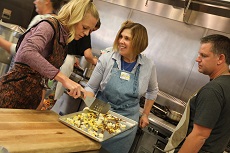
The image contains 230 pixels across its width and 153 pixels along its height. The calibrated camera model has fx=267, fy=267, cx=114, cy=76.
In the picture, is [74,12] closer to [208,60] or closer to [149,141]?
[208,60]

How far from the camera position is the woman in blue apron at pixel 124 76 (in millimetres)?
1939

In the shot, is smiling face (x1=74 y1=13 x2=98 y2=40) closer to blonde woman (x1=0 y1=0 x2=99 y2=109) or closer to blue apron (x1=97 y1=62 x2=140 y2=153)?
blonde woman (x1=0 y1=0 x2=99 y2=109)

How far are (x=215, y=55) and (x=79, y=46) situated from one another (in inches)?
61.3

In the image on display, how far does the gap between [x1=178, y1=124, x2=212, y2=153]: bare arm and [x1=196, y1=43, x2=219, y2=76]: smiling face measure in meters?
0.37

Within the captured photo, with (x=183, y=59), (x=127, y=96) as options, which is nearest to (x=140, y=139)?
(x=127, y=96)

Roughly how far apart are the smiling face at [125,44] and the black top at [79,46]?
88cm

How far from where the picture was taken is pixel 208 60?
5.43 ft

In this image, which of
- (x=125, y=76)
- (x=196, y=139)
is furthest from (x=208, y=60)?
(x=125, y=76)

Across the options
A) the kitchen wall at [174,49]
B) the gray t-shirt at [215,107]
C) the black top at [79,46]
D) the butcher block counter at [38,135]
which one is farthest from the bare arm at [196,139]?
the black top at [79,46]

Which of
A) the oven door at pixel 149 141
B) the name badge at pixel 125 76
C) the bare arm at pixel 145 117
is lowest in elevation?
the oven door at pixel 149 141

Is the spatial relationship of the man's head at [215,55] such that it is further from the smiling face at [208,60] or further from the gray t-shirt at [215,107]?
the gray t-shirt at [215,107]

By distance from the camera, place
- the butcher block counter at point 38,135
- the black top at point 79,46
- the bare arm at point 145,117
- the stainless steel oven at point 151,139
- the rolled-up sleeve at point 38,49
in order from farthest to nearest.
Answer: the black top at point 79,46 → the stainless steel oven at point 151,139 → the bare arm at point 145,117 → the rolled-up sleeve at point 38,49 → the butcher block counter at point 38,135

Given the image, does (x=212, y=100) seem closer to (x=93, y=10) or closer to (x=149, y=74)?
(x=149, y=74)

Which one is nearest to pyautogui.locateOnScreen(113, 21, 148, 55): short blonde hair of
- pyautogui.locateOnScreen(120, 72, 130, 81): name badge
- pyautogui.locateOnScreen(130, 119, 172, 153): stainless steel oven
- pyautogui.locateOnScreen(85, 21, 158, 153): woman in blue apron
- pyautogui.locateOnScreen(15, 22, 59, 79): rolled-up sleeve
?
pyautogui.locateOnScreen(85, 21, 158, 153): woman in blue apron
